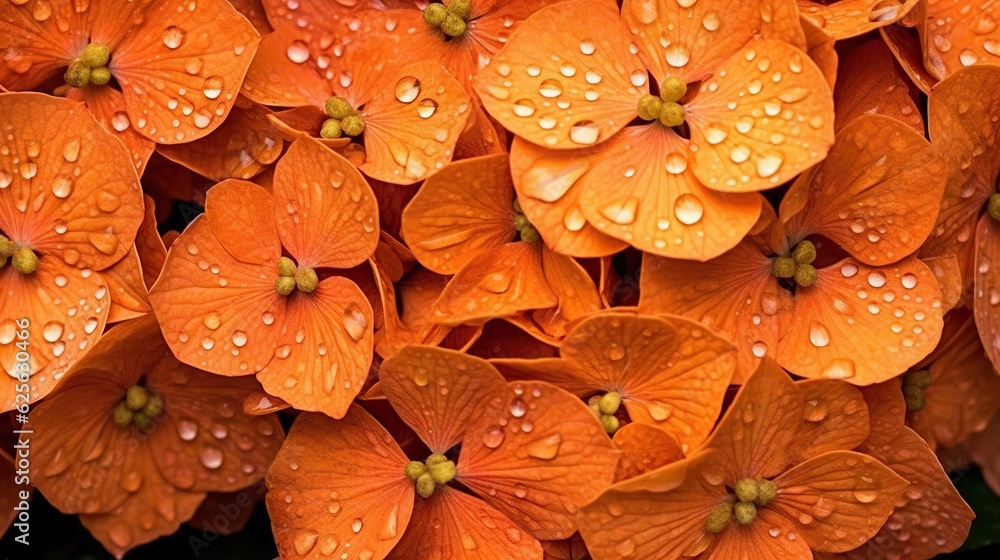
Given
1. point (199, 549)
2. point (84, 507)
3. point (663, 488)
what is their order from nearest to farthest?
point (663, 488) < point (84, 507) < point (199, 549)

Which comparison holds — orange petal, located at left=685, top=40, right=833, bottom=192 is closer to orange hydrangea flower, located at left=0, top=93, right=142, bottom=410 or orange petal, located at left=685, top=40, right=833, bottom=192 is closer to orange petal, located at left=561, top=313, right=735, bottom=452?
orange petal, located at left=561, top=313, right=735, bottom=452

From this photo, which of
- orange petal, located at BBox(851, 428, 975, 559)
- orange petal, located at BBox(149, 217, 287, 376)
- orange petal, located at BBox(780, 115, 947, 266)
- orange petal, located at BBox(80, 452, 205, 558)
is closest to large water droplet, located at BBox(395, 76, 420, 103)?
orange petal, located at BBox(149, 217, 287, 376)

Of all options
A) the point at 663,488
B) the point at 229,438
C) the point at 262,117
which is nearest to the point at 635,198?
the point at 663,488

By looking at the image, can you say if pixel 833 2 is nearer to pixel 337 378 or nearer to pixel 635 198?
pixel 635 198

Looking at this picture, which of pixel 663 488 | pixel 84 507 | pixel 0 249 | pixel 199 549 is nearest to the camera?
pixel 663 488

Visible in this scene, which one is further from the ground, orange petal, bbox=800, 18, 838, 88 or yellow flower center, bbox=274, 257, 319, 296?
orange petal, bbox=800, 18, 838, 88

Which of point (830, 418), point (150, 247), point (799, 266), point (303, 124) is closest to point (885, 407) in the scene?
point (830, 418)

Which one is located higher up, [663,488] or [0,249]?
[0,249]
